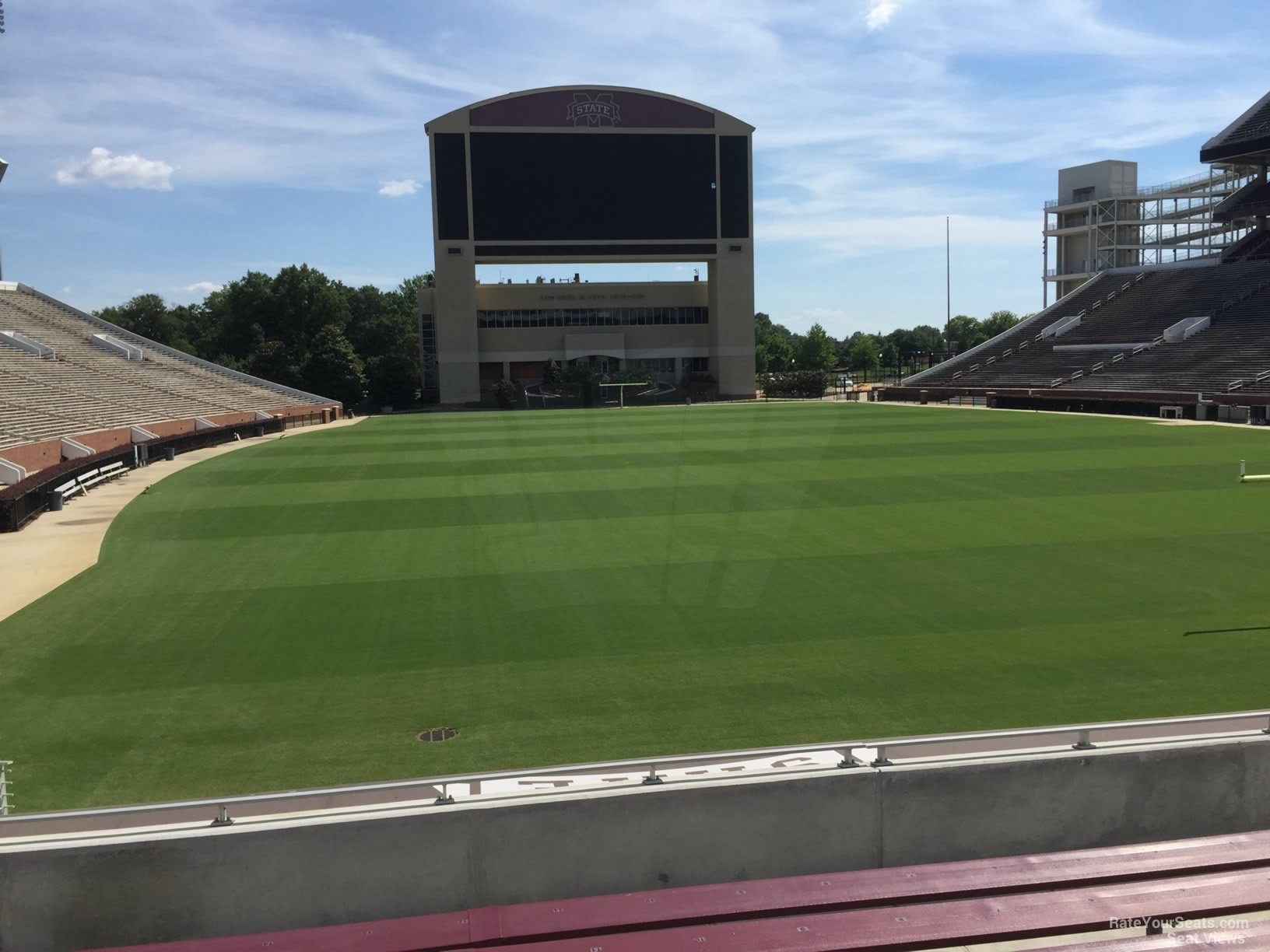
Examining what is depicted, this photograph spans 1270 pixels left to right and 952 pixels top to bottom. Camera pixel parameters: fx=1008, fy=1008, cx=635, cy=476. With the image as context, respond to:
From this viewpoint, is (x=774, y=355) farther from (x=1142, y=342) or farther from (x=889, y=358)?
(x=1142, y=342)

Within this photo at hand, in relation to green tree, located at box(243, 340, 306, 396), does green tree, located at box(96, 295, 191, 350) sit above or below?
above

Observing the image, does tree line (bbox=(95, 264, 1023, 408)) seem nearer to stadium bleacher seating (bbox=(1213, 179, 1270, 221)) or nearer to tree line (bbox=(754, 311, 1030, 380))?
tree line (bbox=(754, 311, 1030, 380))

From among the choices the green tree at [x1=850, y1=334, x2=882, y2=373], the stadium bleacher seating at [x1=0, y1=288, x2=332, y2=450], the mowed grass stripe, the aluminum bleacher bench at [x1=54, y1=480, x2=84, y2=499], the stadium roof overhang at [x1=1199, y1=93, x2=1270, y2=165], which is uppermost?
the stadium roof overhang at [x1=1199, y1=93, x2=1270, y2=165]

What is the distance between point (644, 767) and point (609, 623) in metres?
6.61

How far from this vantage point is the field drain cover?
900 cm

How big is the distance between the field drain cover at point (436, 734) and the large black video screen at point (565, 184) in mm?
69465

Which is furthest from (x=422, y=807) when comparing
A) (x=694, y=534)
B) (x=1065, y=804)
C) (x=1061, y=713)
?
(x=694, y=534)

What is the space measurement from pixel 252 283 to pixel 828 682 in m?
89.5

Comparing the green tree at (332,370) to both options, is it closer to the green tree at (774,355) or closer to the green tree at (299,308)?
the green tree at (299,308)

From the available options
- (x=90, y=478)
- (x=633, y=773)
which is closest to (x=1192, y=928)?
(x=633, y=773)

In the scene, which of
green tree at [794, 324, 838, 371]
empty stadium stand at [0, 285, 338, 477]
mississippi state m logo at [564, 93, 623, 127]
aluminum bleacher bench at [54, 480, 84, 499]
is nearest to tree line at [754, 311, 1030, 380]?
green tree at [794, 324, 838, 371]

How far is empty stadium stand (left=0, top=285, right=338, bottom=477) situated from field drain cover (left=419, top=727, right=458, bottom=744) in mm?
22617

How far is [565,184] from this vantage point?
75.6m

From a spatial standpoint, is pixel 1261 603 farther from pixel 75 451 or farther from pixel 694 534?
pixel 75 451
